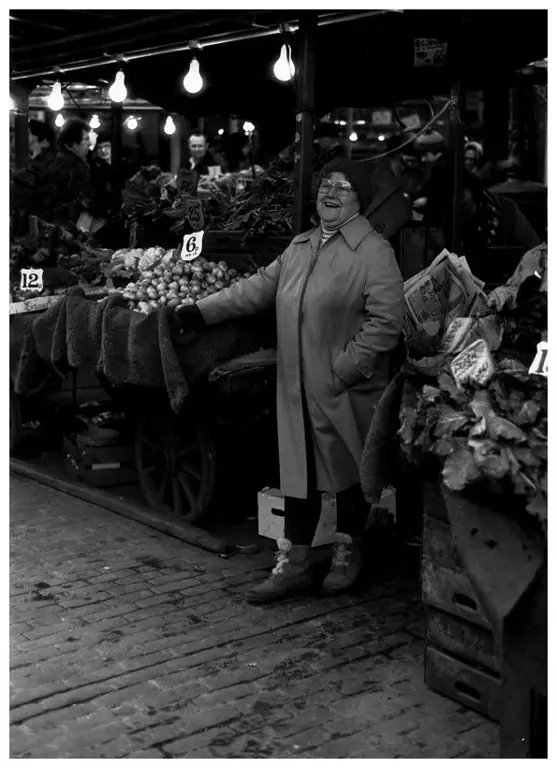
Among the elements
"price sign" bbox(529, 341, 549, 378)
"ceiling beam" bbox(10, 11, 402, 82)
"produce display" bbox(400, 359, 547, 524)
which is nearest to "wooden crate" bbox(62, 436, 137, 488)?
"ceiling beam" bbox(10, 11, 402, 82)

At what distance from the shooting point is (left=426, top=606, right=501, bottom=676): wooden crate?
396 centimetres

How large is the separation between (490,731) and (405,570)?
1.95 meters

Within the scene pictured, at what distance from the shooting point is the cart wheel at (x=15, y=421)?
8484 millimetres

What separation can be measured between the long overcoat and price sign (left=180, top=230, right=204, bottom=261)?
3.92 ft

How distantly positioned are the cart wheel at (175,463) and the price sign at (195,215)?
1.31 m

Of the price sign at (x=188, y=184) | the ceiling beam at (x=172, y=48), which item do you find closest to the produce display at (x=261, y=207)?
the price sign at (x=188, y=184)

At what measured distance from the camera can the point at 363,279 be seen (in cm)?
512

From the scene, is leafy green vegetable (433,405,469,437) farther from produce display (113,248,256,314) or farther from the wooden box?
produce display (113,248,256,314)

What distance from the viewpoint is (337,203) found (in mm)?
5195

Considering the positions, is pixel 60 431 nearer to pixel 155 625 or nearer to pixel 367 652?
pixel 155 625

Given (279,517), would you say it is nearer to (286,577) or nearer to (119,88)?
(286,577)

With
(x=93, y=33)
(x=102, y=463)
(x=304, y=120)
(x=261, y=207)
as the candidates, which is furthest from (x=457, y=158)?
(x=102, y=463)

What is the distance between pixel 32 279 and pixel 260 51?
3.07 meters
